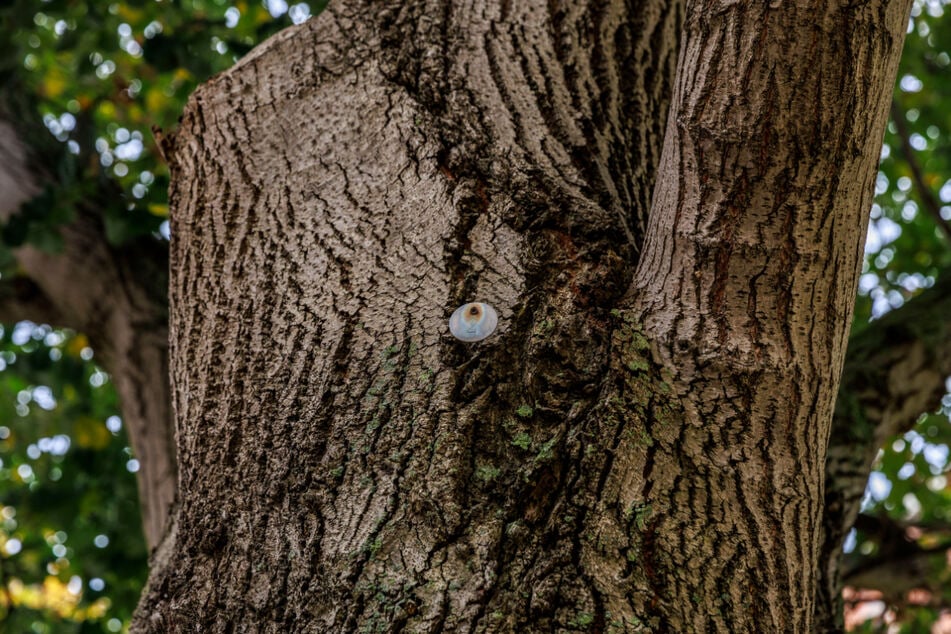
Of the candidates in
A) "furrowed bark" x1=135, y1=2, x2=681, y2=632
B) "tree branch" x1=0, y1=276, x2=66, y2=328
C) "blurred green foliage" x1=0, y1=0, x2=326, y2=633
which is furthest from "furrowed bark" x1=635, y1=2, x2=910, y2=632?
"tree branch" x1=0, y1=276, x2=66, y2=328

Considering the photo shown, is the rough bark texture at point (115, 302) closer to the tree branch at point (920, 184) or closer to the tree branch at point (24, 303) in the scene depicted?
the tree branch at point (24, 303)

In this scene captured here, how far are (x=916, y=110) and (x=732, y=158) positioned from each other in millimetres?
4735

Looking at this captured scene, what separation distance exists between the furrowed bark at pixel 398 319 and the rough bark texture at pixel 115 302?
4.28 feet

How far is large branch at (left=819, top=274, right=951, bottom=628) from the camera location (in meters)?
1.96

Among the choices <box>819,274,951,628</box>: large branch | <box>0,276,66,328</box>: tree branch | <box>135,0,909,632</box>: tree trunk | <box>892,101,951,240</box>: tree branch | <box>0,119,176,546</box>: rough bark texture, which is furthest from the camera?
<box>892,101,951,240</box>: tree branch

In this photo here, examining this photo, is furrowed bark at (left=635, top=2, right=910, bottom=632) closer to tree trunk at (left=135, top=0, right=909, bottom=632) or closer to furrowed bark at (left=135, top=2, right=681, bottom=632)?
tree trunk at (left=135, top=0, right=909, bottom=632)

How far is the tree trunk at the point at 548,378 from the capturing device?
120cm

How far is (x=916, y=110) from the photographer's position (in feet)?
17.2

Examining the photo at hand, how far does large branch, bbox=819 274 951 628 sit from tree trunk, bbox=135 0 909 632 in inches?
26.2

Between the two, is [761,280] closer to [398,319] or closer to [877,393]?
[398,319]

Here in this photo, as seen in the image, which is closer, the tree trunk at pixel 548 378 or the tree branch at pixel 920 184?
the tree trunk at pixel 548 378

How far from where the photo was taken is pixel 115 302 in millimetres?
3064

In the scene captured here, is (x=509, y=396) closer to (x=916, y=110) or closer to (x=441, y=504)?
(x=441, y=504)

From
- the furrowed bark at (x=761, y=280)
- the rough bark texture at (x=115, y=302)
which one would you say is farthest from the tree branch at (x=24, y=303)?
the furrowed bark at (x=761, y=280)
